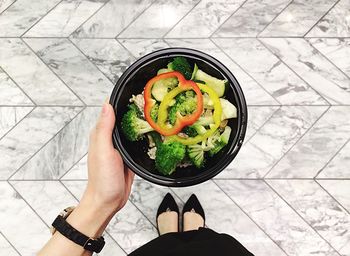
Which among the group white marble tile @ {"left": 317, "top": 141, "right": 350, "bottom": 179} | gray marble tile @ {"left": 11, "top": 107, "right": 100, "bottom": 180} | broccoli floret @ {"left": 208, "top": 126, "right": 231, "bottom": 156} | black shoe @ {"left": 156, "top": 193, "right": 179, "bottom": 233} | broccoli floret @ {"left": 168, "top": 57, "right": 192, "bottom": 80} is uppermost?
broccoli floret @ {"left": 168, "top": 57, "right": 192, "bottom": 80}

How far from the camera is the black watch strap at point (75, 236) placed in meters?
1.66

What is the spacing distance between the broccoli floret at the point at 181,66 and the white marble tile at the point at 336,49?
1.27 metres

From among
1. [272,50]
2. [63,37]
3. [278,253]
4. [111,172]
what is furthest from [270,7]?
[111,172]

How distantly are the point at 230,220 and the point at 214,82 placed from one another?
1097mm

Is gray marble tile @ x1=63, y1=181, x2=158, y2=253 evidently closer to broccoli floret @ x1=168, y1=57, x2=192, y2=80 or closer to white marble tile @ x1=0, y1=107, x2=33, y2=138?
white marble tile @ x1=0, y1=107, x2=33, y2=138

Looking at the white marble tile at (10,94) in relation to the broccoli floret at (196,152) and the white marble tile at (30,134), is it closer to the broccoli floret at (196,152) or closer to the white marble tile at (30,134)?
the white marble tile at (30,134)

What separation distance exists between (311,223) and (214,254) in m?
0.83

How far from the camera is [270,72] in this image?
252 centimetres

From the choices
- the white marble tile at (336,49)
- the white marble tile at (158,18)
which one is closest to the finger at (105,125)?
the white marble tile at (158,18)

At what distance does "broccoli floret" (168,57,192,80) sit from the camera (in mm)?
1490

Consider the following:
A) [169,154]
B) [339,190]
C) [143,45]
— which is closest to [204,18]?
[143,45]

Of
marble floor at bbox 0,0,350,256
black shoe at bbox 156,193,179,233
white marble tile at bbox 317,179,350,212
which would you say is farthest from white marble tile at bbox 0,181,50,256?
white marble tile at bbox 317,179,350,212

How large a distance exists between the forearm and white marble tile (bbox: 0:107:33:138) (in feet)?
3.13

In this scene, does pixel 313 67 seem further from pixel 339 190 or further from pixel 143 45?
pixel 143 45
